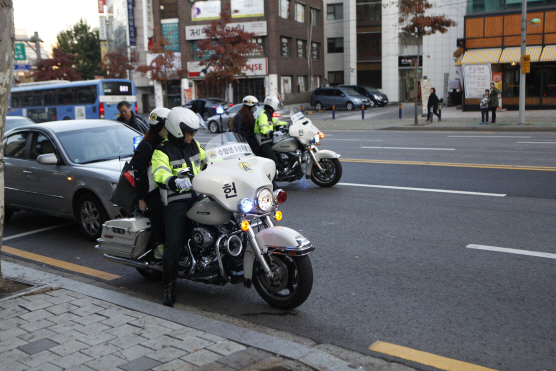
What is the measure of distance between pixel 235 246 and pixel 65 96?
29.4 m

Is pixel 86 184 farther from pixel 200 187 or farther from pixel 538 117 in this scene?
pixel 538 117

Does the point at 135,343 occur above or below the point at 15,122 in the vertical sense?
below

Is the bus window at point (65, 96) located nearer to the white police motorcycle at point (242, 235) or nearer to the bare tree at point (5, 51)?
the bare tree at point (5, 51)

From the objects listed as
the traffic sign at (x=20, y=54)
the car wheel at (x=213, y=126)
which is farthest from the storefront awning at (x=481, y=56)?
the traffic sign at (x=20, y=54)

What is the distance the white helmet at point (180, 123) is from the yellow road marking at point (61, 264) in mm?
2060

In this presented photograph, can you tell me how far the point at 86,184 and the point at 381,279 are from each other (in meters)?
4.24

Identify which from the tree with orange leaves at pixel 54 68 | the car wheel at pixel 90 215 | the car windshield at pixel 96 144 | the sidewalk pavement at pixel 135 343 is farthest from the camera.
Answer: the tree with orange leaves at pixel 54 68

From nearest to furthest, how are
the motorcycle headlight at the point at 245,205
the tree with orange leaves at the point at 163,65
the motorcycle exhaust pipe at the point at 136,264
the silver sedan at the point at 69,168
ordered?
the motorcycle headlight at the point at 245,205, the motorcycle exhaust pipe at the point at 136,264, the silver sedan at the point at 69,168, the tree with orange leaves at the point at 163,65

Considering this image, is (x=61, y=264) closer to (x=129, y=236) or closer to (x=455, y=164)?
(x=129, y=236)

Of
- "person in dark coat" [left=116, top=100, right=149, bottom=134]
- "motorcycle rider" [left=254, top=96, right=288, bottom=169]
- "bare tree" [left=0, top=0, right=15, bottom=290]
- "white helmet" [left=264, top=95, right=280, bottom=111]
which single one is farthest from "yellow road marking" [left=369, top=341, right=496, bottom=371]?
"person in dark coat" [left=116, top=100, right=149, bottom=134]

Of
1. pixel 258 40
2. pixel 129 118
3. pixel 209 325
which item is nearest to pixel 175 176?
pixel 209 325

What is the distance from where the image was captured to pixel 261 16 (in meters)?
49.7

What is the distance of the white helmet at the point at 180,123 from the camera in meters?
4.91

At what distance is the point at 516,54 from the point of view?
31.0 meters
